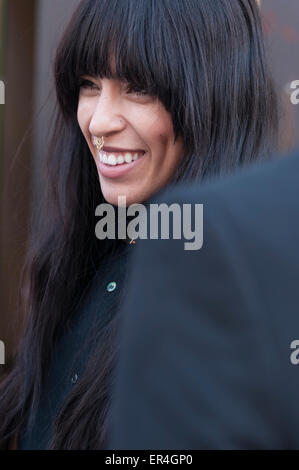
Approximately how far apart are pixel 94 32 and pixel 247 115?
356 mm

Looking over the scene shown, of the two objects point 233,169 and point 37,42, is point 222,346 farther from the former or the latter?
point 37,42

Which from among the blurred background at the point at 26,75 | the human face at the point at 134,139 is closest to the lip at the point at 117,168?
the human face at the point at 134,139

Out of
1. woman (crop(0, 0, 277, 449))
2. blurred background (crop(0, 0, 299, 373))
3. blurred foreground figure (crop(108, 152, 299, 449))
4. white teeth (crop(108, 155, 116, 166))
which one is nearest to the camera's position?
blurred foreground figure (crop(108, 152, 299, 449))

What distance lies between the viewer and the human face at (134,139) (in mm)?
1429

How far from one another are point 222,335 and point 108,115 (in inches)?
41.6

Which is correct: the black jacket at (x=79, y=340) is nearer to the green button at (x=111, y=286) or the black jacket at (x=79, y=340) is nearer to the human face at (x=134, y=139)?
the green button at (x=111, y=286)

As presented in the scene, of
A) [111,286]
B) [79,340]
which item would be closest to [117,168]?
[111,286]

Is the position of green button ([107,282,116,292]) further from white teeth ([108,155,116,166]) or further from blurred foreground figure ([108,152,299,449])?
blurred foreground figure ([108,152,299,449])

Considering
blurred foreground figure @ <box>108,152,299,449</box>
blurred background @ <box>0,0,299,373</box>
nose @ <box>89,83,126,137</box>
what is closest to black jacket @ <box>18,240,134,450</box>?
nose @ <box>89,83,126,137</box>

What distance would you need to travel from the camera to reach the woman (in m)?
1.38

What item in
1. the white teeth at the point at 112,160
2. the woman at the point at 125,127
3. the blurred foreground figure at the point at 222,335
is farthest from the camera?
the white teeth at the point at 112,160

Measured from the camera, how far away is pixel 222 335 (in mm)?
452

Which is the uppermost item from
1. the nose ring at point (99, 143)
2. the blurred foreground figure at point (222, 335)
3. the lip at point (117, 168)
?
the nose ring at point (99, 143)
